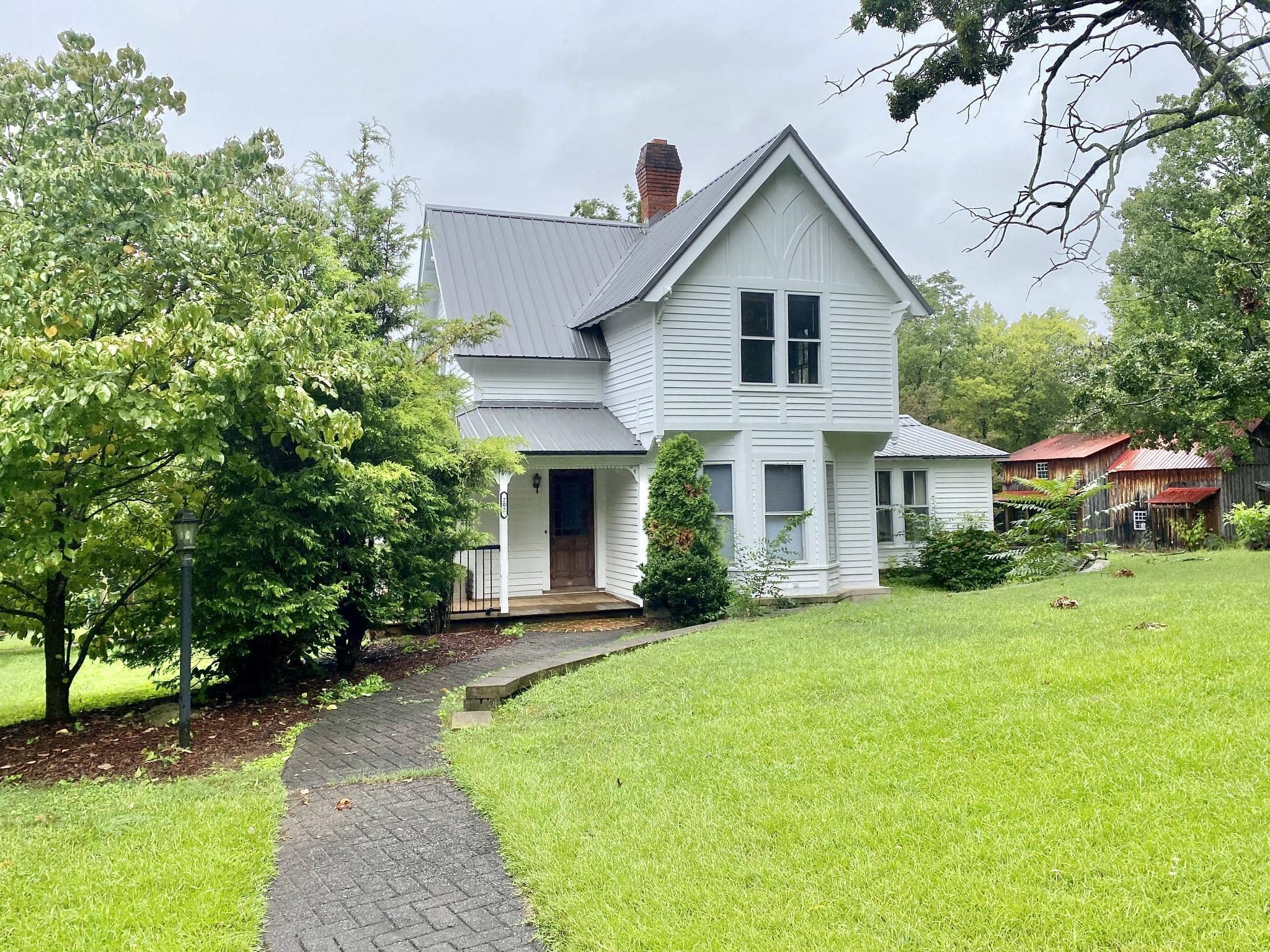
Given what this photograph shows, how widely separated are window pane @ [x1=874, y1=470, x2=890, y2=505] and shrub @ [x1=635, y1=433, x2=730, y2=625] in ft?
26.6

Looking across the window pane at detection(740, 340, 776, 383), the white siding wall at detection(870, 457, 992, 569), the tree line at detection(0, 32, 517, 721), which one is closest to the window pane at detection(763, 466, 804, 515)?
the window pane at detection(740, 340, 776, 383)

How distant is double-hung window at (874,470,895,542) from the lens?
20781 mm

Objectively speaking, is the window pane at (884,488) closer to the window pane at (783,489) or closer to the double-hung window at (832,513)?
the double-hung window at (832,513)

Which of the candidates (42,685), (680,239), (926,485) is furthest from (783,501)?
(42,685)

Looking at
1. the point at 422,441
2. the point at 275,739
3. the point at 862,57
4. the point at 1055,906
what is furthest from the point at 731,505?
the point at 1055,906

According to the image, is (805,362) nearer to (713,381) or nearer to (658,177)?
(713,381)

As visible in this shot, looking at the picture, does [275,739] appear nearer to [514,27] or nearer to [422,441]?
[422,441]

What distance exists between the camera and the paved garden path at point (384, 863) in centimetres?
403

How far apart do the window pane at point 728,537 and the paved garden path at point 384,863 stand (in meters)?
8.43

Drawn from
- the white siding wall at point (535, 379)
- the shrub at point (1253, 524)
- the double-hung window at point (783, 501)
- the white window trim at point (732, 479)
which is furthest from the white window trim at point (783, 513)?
the shrub at point (1253, 524)

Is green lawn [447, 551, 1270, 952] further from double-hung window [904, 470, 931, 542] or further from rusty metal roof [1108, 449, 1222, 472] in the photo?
rusty metal roof [1108, 449, 1222, 472]

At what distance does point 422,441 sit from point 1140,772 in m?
8.55

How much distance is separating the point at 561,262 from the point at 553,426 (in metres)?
5.17

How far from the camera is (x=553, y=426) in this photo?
631 inches
